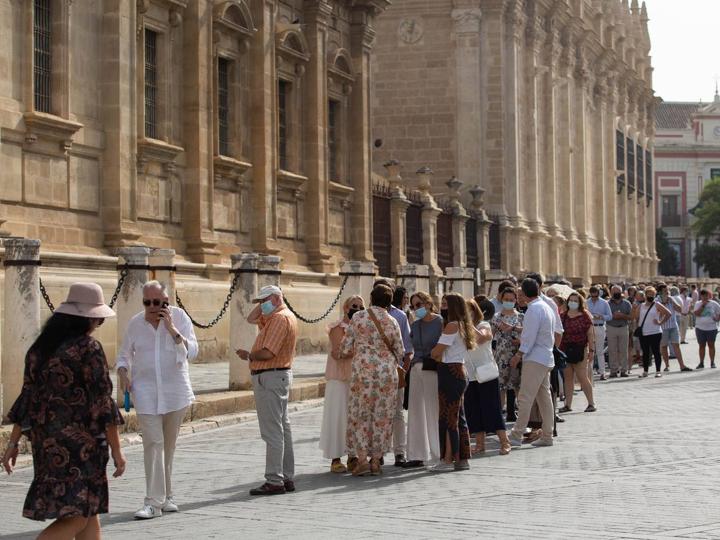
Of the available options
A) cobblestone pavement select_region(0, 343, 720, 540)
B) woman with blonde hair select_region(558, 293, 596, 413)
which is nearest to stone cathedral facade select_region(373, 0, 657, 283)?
woman with blonde hair select_region(558, 293, 596, 413)

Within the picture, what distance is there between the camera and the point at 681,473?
12.5 metres

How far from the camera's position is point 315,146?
101 feet

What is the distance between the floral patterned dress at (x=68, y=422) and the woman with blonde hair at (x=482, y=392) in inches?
264

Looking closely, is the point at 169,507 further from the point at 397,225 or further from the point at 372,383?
the point at 397,225

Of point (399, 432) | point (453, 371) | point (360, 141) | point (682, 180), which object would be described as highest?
point (682, 180)

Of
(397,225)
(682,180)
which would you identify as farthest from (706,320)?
(682,180)

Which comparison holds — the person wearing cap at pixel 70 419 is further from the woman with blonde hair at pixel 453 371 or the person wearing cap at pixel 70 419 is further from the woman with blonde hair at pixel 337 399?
the woman with blonde hair at pixel 453 371

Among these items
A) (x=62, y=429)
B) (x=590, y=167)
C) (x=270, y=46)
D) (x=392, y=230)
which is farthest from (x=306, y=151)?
(x=590, y=167)

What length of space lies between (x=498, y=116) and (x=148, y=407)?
125 ft

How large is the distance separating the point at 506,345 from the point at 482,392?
1482 millimetres

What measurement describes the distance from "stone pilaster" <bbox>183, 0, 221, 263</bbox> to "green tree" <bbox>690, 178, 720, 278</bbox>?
83.4 metres

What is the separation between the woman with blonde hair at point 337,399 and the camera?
13000mm

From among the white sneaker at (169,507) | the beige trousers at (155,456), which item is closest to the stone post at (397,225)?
the white sneaker at (169,507)

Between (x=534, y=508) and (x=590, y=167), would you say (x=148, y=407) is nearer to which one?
(x=534, y=508)
